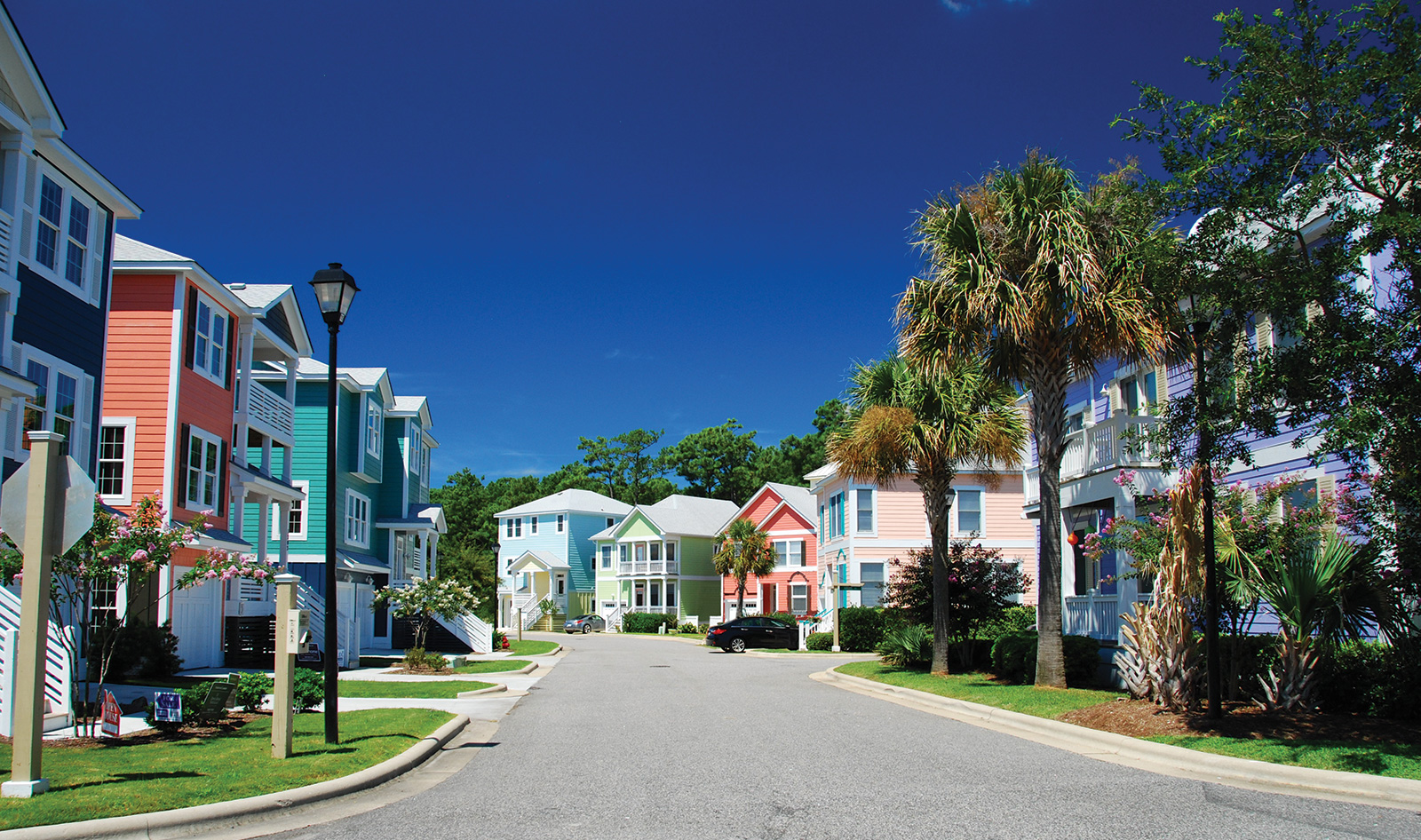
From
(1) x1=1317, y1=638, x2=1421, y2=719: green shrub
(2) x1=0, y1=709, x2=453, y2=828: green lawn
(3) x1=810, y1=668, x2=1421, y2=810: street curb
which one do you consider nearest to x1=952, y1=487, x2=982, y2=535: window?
(3) x1=810, y1=668, x2=1421, y2=810: street curb

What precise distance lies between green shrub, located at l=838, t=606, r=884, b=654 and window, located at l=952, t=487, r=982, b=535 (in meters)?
5.55

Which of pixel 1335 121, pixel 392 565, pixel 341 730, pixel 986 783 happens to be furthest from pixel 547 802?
pixel 392 565

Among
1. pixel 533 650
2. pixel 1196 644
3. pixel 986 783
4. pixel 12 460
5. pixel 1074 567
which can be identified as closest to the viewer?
pixel 986 783

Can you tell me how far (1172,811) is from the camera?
8.20 meters

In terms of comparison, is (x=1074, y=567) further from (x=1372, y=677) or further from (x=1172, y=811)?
(x=1172, y=811)

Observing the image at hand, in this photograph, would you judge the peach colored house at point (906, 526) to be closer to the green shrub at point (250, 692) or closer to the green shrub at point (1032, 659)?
the green shrub at point (1032, 659)

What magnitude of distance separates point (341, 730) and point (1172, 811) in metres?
9.59

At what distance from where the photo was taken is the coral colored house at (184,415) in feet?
69.9

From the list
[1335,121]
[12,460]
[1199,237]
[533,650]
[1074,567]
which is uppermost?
[1335,121]

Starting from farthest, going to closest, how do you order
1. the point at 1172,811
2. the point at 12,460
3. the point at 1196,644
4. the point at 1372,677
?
1. the point at 12,460
2. the point at 1196,644
3. the point at 1372,677
4. the point at 1172,811

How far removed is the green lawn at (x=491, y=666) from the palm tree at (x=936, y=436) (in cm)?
1101

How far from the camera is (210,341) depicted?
2364 centimetres

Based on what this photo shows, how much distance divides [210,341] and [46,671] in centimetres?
1292

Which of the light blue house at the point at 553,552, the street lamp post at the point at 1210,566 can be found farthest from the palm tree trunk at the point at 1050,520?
the light blue house at the point at 553,552
